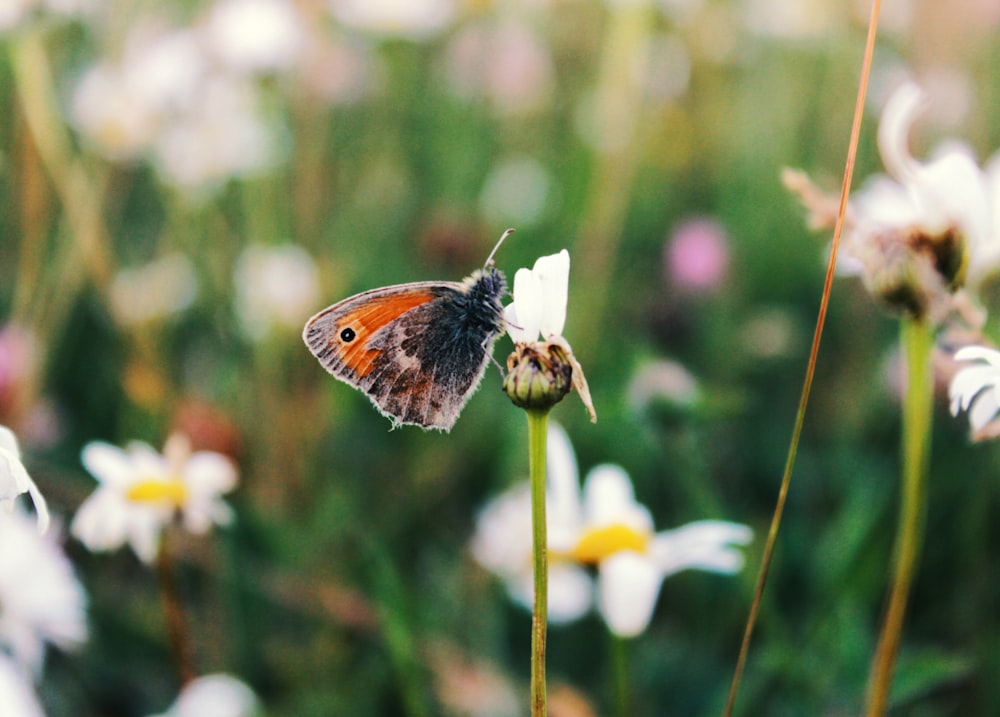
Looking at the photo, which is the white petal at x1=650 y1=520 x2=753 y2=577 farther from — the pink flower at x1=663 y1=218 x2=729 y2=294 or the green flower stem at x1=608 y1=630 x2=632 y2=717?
the pink flower at x1=663 y1=218 x2=729 y2=294

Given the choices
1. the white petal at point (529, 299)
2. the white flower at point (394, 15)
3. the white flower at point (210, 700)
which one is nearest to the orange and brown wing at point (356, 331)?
the white petal at point (529, 299)

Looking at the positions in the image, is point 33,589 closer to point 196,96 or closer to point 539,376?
point 539,376

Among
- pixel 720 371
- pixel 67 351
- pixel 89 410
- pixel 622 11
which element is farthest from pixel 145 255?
pixel 720 371

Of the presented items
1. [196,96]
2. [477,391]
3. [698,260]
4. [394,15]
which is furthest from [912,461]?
[394,15]

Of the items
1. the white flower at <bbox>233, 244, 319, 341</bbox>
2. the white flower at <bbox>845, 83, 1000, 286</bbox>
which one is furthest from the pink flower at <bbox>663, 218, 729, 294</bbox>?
the white flower at <bbox>845, 83, 1000, 286</bbox>

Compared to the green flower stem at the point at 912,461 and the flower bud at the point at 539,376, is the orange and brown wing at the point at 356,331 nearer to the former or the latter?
the flower bud at the point at 539,376

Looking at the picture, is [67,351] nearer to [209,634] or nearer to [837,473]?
[209,634]
